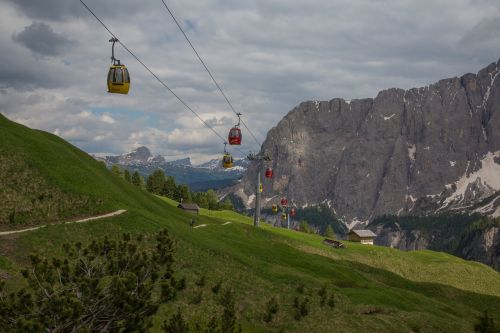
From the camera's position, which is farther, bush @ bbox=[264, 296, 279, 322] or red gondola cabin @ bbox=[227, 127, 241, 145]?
red gondola cabin @ bbox=[227, 127, 241, 145]

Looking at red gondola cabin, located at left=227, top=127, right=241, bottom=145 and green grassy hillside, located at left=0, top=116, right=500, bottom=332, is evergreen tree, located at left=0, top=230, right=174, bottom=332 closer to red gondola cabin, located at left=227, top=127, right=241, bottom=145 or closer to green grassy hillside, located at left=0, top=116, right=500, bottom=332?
green grassy hillside, located at left=0, top=116, right=500, bottom=332

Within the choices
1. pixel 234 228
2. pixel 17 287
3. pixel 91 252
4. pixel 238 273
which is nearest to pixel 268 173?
pixel 234 228

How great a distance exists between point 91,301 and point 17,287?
14877mm

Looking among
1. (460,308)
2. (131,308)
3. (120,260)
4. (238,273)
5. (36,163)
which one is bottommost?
(460,308)

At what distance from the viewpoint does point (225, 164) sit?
78.1m

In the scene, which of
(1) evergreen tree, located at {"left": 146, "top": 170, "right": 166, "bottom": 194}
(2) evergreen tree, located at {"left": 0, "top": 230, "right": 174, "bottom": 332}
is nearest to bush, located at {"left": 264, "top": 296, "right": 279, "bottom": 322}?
(2) evergreen tree, located at {"left": 0, "top": 230, "right": 174, "bottom": 332}

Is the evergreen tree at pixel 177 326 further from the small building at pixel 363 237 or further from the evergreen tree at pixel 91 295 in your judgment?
the small building at pixel 363 237

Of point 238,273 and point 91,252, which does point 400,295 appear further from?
point 91,252

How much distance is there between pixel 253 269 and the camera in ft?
171

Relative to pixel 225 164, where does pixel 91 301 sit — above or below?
below

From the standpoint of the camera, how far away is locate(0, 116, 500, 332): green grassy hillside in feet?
124

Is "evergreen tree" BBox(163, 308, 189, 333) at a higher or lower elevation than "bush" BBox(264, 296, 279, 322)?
higher

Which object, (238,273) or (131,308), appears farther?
(238,273)

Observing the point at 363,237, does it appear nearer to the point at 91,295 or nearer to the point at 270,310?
the point at 270,310
